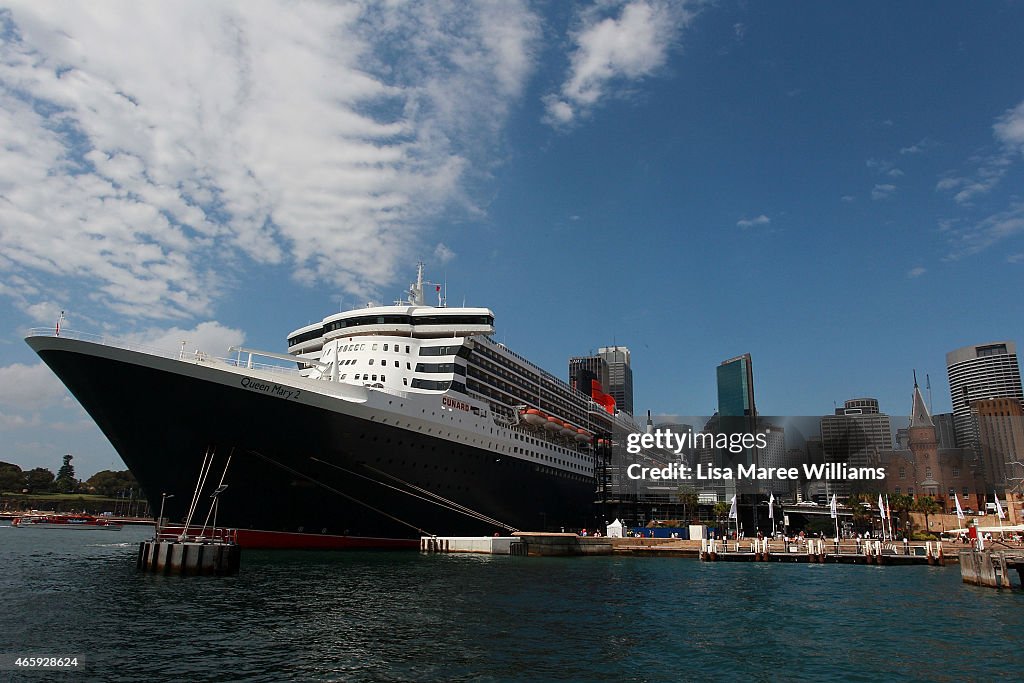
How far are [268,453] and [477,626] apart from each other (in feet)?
55.1

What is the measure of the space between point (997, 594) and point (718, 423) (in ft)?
121

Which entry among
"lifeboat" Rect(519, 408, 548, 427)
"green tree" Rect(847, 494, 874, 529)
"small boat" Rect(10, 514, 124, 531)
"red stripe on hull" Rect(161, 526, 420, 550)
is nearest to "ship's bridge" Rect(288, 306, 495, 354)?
"lifeboat" Rect(519, 408, 548, 427)

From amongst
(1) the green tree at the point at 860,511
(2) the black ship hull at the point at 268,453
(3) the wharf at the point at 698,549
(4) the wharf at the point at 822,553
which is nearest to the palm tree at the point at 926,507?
(1) the green tree at the point at 860,511

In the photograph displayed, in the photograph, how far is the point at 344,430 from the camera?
31.5m

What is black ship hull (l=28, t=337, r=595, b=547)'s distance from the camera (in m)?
26.9

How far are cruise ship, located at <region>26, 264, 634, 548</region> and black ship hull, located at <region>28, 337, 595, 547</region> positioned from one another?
0.06 m

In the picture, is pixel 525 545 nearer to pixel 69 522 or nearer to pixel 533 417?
pixel 533 417

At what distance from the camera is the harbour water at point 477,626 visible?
13000 mm

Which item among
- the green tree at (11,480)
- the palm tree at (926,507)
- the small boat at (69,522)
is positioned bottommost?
the small boat at (69,522)

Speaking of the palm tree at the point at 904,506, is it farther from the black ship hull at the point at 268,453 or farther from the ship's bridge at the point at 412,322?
the ship's bridge at the point at 412,322

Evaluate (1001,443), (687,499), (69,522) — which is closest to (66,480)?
(69,522)

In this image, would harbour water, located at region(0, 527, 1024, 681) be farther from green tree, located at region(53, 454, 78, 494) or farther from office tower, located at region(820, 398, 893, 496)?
green tree, located at region(53, 454, 78, 494)

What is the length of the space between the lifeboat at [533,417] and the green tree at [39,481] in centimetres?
14117

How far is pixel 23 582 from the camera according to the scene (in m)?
22.5
